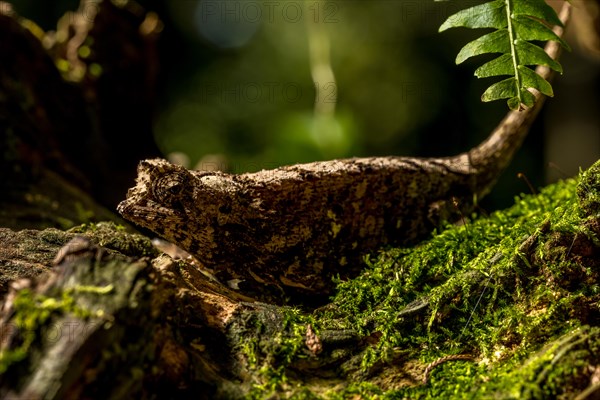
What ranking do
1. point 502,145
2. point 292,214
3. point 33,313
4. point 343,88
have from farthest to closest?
point 343,88, point 502,145, point 292,214, point 33,313

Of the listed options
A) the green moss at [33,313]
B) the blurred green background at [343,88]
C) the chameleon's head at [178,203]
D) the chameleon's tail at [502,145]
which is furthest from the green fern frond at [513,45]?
the blurred green background at [343,88]

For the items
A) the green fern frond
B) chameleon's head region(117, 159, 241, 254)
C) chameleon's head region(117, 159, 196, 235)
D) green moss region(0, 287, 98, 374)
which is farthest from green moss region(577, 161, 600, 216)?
green moss region(0, 287, 98, 374)

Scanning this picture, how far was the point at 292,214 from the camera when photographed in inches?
75.3

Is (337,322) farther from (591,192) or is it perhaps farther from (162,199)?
(591,192)

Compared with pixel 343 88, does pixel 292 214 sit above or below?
below

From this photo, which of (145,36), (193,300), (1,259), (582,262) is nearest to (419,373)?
(582,262)

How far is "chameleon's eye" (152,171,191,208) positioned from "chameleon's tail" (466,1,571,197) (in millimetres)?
1263

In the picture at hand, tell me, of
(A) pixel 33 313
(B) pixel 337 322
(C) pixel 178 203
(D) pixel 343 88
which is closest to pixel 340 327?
(B) pixel 337 322

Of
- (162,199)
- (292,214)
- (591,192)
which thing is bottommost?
(162,199)

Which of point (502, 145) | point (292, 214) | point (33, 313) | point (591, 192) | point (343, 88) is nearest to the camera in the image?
point (33, 313)

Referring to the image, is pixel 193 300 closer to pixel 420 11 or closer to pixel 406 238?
pixel 406 238

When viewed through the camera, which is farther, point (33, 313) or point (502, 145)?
point (502, 145)

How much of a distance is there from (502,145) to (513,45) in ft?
2.53

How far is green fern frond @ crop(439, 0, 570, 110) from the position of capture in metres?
1.72
